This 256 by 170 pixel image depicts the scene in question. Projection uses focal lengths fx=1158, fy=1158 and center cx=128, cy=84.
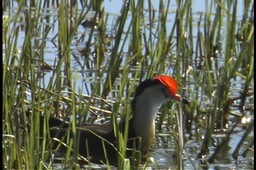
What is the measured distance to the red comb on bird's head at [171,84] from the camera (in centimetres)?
794

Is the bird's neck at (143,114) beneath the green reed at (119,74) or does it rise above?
beneath

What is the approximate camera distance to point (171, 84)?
7.95m

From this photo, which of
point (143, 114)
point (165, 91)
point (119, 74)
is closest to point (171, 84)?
point (165, 91)

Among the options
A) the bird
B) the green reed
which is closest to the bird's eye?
the bird

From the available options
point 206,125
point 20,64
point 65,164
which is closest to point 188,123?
point 206,125

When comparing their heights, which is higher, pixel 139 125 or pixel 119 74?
pixel 119 74

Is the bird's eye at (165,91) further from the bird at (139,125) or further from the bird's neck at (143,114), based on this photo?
the bird's neck at (143,114)

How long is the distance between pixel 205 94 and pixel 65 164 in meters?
2.46

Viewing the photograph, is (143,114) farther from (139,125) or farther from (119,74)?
(119,74)

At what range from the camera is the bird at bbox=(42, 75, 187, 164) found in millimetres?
7625

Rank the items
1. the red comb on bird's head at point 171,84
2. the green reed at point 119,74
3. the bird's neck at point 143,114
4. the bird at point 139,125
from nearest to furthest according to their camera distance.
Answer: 1. the green reed at point 119,74
2. the bird at point 139,125
3. the red comb on bird's head at point 171,84
4. the bird's neck at point 143,114

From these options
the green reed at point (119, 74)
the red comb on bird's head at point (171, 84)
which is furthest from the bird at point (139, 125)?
the green reed at point (119, 74)

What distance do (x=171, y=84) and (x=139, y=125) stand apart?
1.86ft

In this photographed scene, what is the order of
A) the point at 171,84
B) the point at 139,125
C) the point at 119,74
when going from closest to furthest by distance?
the point at 171,84, the point at 139,125, the point at 119,74
